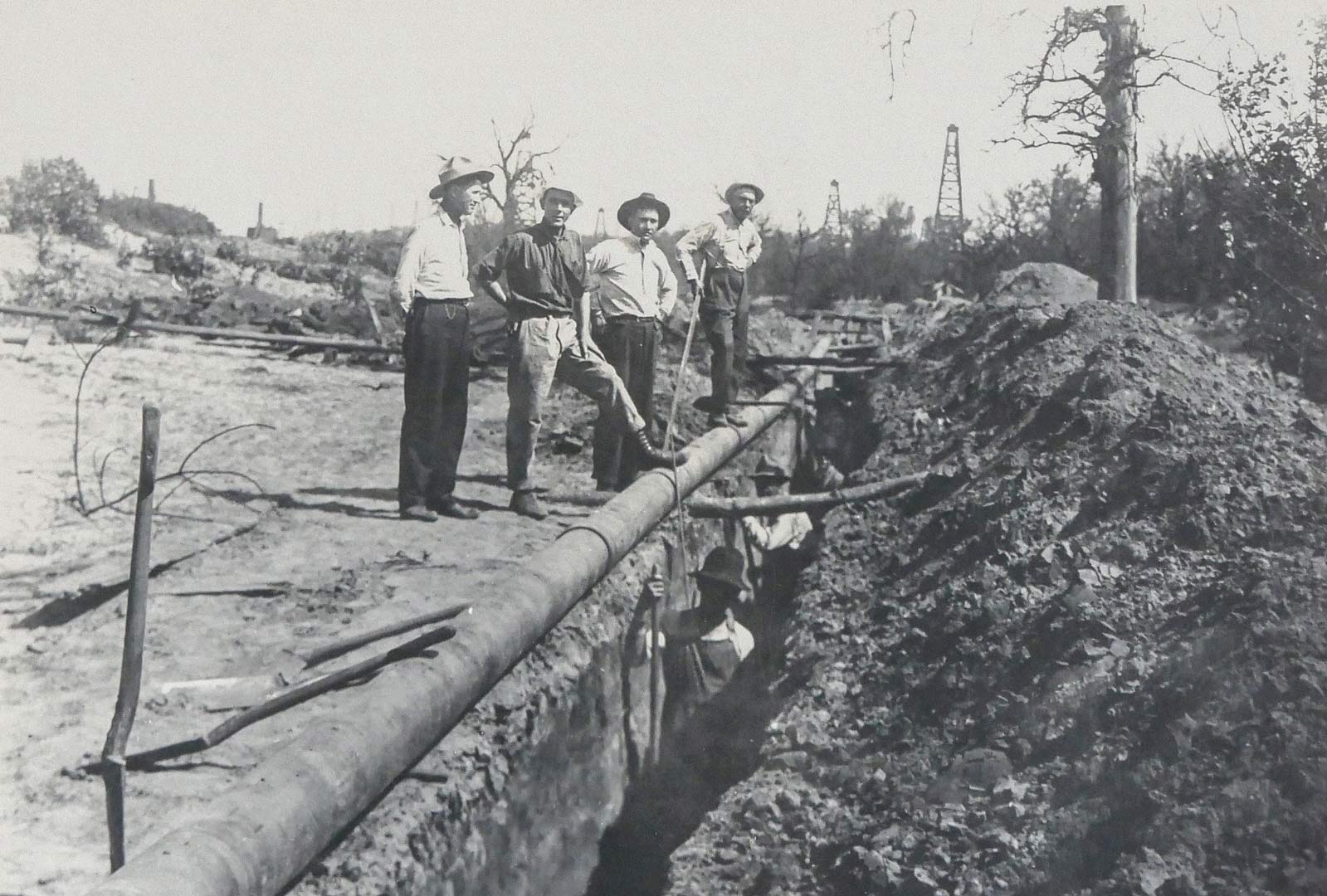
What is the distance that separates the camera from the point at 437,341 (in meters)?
5.73

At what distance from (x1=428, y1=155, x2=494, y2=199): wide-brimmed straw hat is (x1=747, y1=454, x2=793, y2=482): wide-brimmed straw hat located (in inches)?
134

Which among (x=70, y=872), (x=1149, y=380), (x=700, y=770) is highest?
(x=1149, y=380)

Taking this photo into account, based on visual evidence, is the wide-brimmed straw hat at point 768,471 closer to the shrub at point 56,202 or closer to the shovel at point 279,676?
the shovel at point 279,676

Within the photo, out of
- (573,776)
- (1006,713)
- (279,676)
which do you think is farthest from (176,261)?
(1006,713)

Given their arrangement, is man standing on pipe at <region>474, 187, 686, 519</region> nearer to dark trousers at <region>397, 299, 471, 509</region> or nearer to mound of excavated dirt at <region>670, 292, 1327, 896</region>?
dark trousers at <region>397, 299, 471, 509</region>

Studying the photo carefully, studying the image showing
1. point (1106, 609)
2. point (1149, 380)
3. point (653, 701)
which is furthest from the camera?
point (1149, 380)

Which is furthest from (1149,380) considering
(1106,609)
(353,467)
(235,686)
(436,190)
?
(235,686)

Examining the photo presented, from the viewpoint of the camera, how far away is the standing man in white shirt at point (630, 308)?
6680 millimetres

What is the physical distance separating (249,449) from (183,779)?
5.23 m

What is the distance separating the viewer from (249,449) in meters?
7.88

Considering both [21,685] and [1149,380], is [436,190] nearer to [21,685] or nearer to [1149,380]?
[21,685]

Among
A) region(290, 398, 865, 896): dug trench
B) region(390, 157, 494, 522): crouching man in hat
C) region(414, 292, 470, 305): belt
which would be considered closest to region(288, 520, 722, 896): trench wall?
region(290, 398, 865, 896): dug trench

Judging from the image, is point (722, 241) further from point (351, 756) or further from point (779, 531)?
point (351, 756)

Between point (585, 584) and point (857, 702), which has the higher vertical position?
point (585, 584)
